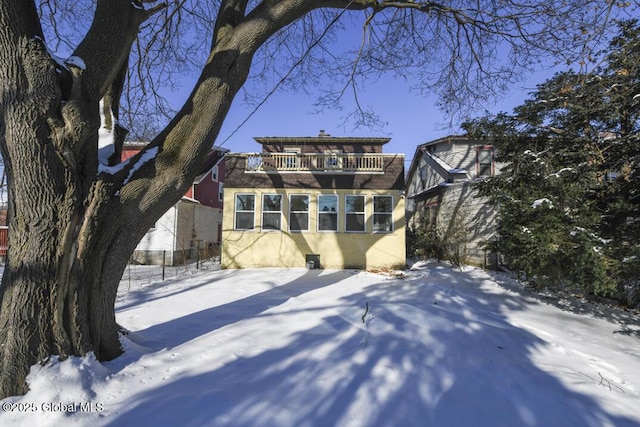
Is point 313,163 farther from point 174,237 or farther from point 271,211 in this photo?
point 174,237

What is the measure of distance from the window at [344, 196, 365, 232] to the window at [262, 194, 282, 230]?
2.59m

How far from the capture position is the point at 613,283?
214 inches

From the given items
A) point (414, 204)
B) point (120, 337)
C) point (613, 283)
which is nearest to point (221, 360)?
point (120, 337)

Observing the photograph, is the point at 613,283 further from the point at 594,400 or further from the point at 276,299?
the point at 276,299

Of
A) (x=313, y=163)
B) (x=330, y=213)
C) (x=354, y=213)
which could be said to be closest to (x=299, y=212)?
(x=330, y=213)

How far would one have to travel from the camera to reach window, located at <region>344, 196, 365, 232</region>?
12.3m

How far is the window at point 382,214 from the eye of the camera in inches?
482

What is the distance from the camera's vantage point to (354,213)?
1231 cm

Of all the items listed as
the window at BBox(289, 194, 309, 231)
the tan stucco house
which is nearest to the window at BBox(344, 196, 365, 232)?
the tan stucco house

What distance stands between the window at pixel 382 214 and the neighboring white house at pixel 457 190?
2415mm

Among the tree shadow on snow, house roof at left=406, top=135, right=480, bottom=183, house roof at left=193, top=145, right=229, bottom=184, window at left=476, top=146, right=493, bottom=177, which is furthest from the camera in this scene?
house roof at left=193, top=145, right=229, bottom=184

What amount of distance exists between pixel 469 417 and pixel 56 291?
3.53 meters

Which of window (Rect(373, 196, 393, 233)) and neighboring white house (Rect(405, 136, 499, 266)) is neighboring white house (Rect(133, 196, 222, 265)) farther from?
neighboring white house (Rect(405, 136, 499, 266))

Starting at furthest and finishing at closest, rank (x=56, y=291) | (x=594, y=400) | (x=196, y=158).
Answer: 1. (x=196, y=158)
2. (x=594, y=400)
3. (x=56, y=291)
